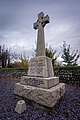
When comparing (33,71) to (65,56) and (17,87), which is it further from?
Result: (65,56)

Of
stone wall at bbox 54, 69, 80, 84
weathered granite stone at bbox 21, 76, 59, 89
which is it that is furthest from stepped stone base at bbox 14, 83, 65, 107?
stone wall at bbox 54, 69, 80, 84

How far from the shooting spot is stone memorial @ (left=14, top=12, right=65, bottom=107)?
10.1 ft

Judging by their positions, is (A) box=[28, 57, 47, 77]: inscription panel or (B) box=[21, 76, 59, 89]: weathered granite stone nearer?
(B) box=[21, 76, 59, 89]: weathered granite stone

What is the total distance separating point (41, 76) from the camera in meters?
3.78

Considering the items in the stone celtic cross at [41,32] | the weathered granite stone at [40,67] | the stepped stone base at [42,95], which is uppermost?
the stone celtic cross at [41,32]

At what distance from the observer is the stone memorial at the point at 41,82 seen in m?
3.07

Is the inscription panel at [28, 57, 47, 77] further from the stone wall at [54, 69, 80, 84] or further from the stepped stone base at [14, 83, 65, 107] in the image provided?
the stone wall at [54, 69, 80, 84]

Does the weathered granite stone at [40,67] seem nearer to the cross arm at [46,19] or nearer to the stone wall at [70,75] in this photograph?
the cross arm at [46,19]

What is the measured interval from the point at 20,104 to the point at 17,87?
115 cm

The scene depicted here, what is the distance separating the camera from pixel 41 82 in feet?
11.5

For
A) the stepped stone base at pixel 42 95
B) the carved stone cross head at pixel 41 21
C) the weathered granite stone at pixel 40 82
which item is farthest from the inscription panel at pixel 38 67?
the carved stone cross head at pixel 41 21

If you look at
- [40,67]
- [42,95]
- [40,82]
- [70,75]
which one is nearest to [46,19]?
[40,67]

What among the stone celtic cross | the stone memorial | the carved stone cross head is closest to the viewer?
the stone memorial

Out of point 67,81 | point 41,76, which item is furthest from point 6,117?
point 67,81
